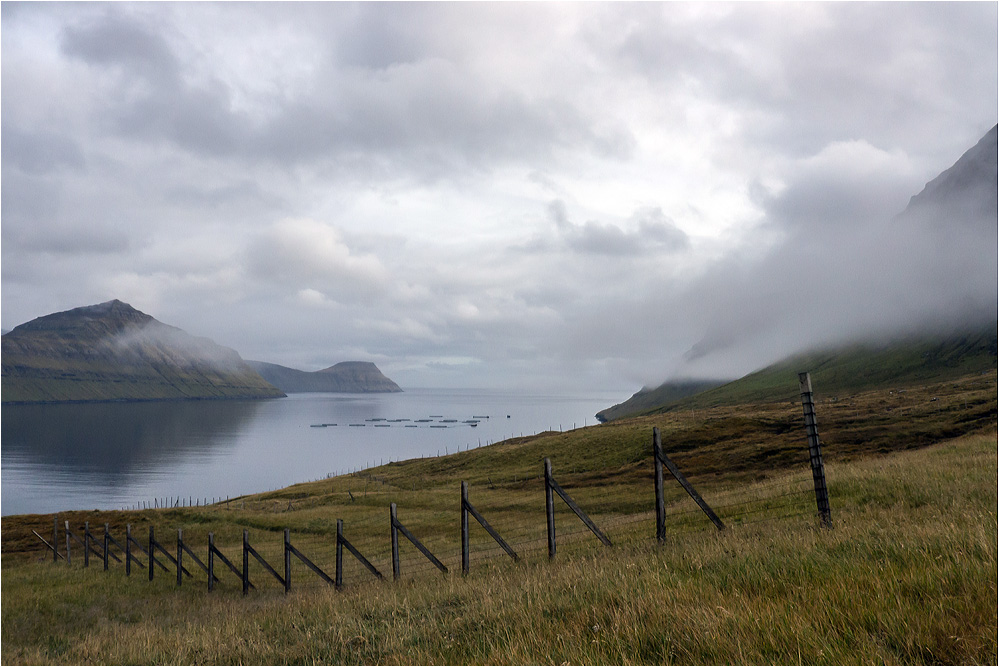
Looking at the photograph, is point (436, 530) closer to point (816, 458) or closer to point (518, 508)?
point (518, 508)

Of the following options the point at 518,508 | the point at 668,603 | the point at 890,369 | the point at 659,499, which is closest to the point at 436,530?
the point at 518,508

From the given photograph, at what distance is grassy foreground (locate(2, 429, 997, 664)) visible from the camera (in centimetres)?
450

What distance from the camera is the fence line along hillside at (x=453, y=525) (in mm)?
15344

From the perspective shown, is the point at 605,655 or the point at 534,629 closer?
→ the point at 605,655

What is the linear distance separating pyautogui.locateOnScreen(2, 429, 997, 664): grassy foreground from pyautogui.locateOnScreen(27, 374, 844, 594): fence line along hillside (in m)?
2.59

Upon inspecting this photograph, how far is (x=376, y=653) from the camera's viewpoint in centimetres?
702

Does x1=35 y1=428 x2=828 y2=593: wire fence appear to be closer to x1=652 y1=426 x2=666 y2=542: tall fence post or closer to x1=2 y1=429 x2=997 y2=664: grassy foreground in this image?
x1=652 y1=426 x2=666 y2=542: tall fence post

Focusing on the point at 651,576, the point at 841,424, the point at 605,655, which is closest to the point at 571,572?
the point at 651,576

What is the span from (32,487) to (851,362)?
221794 mm

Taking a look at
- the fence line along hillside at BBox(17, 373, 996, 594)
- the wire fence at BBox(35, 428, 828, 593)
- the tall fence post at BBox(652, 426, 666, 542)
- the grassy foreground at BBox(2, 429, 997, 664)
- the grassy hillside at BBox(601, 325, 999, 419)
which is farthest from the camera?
the grassy hillside at BBox(601, 325, 999, 419)

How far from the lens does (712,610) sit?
17.5 ft

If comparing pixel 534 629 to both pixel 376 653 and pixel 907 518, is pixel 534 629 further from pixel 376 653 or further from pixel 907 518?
pixel 907 518

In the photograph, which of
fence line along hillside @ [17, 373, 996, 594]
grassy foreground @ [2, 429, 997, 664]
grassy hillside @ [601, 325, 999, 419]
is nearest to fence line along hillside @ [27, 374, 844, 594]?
fence line along hillside @ [17, 373, 996, 594]

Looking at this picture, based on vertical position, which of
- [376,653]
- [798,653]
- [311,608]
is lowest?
[311,608]
